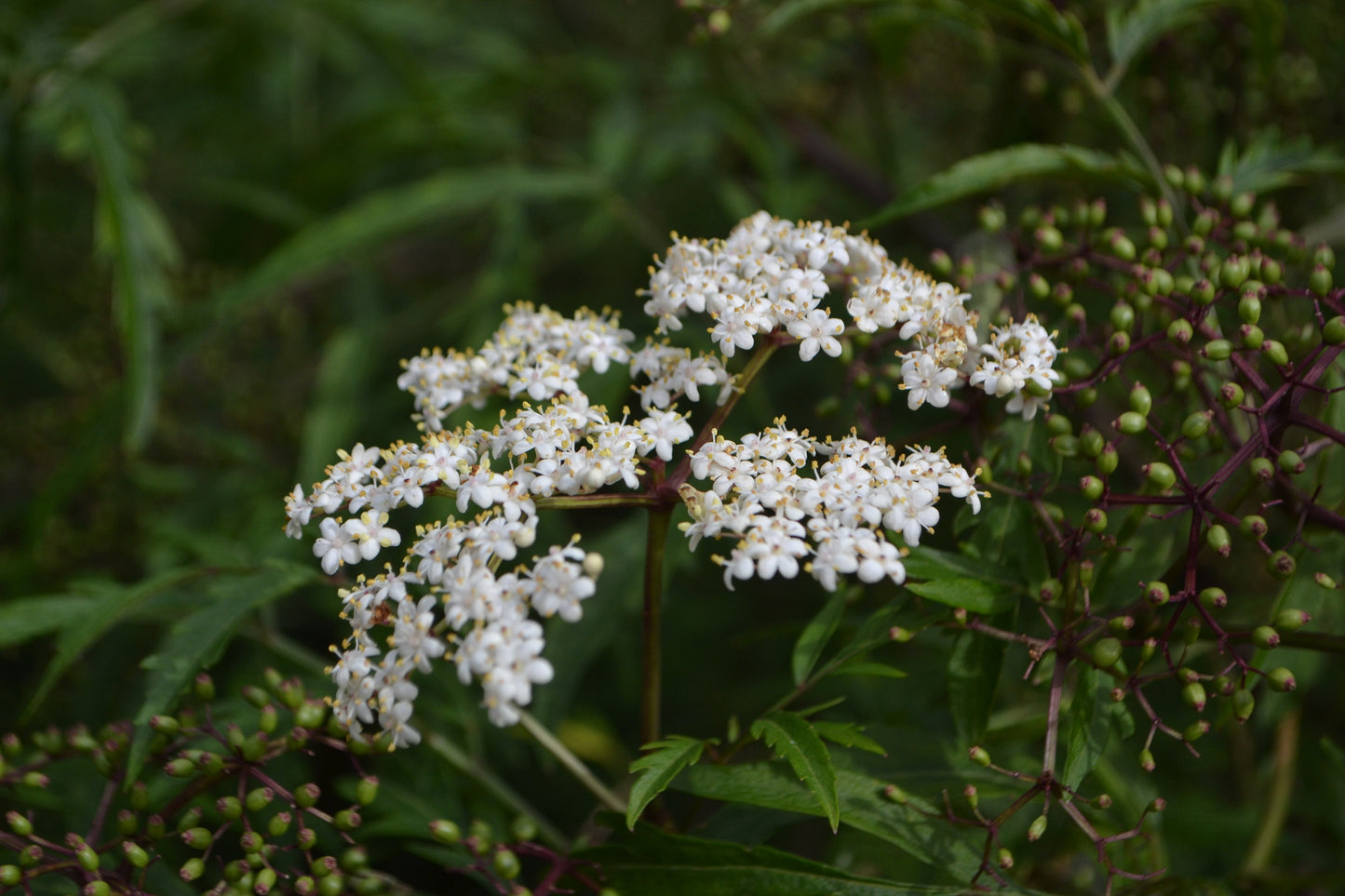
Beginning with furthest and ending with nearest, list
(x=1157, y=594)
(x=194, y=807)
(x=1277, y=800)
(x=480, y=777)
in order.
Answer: (x=1277, y=800), (x=480, y=777), (x=194, y=807), (x=1157, y=594)

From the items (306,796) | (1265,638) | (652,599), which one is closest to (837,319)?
(652,599)

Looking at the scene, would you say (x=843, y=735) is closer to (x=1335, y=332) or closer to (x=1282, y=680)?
(x=1282, y=680)

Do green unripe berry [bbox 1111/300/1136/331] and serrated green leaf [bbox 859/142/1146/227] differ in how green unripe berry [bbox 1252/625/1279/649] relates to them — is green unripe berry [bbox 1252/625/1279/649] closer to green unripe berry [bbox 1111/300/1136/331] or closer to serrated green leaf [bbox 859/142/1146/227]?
green unripe berry [bbox 1111/300/1136/331]

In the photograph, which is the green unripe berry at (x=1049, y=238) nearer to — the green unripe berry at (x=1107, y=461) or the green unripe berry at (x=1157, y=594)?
the green unripe berry at (x=1107, y=461)

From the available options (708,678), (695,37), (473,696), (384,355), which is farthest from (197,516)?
(695,37)

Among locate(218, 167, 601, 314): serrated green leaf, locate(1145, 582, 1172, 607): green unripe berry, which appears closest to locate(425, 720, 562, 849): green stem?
locate(1145, 582, 1172, 607): green unripe berry

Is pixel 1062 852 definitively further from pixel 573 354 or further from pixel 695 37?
pixel 695 37

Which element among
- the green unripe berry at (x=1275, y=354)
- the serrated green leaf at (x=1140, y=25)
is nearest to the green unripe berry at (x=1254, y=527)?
the green unripe berry at (x=1275, y=354)
